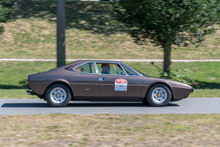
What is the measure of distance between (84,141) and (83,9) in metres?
28.2

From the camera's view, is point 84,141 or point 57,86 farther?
point 57,86

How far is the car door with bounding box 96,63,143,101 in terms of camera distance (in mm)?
8859

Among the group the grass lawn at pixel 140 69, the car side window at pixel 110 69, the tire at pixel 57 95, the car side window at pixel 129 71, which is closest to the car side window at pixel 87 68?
the car side window at pixel 110 69

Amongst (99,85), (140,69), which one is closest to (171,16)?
(99,85)

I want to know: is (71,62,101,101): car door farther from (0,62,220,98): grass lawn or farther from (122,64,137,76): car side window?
(0,62,220,98): grass lawn

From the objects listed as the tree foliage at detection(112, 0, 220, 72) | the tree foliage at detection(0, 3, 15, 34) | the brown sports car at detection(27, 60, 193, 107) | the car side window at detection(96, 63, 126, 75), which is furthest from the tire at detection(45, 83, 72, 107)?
the tree foliage at detection(0, 3, 15, 34)

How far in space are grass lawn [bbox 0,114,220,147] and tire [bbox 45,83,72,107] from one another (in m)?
1.47

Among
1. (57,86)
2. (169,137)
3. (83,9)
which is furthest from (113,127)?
(83,9)

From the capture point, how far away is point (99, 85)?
29.0 ft

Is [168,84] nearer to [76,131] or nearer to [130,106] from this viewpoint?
[130,106]

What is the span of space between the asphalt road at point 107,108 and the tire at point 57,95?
0.18 meters

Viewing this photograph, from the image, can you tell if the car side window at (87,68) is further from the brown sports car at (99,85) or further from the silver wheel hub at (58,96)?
the silver wheel hub at (58,96)

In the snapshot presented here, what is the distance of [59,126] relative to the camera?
6.21 m

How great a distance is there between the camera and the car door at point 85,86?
8.81m
